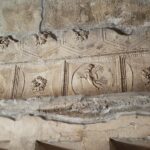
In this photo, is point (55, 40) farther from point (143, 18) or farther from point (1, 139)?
point (1, 139)

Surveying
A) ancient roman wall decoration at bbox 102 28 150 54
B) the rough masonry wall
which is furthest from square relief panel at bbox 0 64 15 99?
ancient roman wall decoration at bbox 102 28 150 54

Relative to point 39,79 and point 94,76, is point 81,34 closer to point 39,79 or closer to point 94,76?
point 94,76

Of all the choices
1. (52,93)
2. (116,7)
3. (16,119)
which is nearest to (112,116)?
(52,93)

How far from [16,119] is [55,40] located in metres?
1.01

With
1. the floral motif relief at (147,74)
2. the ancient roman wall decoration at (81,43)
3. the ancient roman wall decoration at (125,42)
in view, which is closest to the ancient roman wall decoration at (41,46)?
the ancient roman wall decoration at (81,43)

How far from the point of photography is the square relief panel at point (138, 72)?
2.90 meters

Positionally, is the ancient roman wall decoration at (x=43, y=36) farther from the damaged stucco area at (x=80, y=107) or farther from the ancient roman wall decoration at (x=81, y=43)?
the damaged stucco area at (x=80, y=107)

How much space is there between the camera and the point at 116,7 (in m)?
3.47

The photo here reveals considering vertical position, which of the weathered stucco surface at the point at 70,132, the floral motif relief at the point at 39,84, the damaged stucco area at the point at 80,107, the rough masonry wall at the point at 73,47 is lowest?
the weathered stucco surface at the point at 70,132

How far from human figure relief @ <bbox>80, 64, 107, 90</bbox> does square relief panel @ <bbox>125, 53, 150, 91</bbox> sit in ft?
0.83

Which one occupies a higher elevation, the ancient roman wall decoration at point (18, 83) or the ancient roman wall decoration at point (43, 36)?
the ancient roman wall decoration at point (43, 36)

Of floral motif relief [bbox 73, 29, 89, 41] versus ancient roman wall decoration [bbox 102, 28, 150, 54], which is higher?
floral motif relief [bbox 73, 29, 89, 41]

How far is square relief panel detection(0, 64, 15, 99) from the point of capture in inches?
124

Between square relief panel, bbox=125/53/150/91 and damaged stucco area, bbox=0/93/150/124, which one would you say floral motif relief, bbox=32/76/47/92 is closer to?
damaged stucco area, bbox=0/93/150/124
